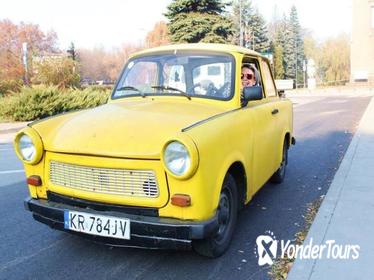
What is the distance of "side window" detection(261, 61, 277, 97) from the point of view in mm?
5703

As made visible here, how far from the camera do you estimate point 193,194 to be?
3.24m

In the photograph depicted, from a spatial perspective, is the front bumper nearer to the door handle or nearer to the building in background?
the door handle

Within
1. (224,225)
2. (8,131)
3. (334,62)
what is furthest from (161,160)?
(334,62)

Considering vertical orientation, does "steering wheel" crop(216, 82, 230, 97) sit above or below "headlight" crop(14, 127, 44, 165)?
above

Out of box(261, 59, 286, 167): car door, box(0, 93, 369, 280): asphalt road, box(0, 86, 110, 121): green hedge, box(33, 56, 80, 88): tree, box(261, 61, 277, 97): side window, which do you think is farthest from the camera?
box(33, 56, 80, 88): tree

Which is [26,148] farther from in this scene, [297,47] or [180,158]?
[297,47]

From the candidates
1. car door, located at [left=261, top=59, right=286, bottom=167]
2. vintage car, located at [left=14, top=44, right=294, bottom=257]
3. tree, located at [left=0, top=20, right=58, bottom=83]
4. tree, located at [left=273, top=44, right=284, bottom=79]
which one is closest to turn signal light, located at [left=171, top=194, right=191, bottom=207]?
vintage car, located at [left=14, top=44, right=294, bottom=257]

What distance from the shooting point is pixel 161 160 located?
3.22m

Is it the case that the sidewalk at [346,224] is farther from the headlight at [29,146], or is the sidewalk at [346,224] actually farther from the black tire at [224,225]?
the headlight at [29,146]

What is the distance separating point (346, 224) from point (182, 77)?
7.53 ft

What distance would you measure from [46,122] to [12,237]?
1.33 metres

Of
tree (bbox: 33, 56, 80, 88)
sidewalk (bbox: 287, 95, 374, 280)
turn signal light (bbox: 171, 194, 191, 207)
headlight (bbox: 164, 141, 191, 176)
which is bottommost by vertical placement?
sidewalk (bbox: 287, 95, 374, 280)

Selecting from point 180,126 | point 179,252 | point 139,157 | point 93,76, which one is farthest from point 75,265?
point 93,76

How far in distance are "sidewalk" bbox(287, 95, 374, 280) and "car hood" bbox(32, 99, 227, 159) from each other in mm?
1497
